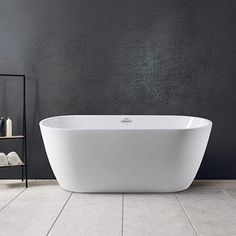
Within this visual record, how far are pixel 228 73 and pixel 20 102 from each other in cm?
222

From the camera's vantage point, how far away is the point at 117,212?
8.23ft

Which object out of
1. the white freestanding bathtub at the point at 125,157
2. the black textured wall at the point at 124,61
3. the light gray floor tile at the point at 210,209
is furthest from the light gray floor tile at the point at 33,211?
the light gray floor tile at the point at 210,209

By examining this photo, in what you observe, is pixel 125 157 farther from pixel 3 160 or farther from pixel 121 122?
pixel 3 160

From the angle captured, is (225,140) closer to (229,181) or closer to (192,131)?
(229,181)

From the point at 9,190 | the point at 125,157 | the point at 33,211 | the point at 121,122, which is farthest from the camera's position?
the point at 121,122

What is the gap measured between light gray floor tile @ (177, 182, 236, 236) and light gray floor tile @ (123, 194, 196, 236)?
0.07 m

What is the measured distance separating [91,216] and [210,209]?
0.94m

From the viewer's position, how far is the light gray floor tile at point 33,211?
220 cm

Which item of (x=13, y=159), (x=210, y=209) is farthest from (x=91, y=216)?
(x=13, y=159)

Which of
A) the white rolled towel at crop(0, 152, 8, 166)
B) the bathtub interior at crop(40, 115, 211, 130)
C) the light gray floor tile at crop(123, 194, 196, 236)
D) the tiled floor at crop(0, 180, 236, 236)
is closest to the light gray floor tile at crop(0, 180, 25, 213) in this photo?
the tiled floor at crop(0, 180, 236, 236)

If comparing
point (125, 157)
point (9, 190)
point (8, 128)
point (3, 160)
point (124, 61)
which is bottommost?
point (9, 190)

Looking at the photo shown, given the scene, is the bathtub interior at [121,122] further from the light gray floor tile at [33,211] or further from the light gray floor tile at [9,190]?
the light gray floor tile at [9,190]

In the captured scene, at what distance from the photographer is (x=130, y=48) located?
3525mm

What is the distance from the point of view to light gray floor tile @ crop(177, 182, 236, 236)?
2205 mm
